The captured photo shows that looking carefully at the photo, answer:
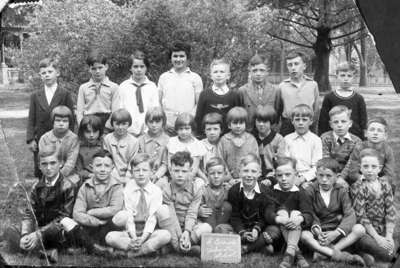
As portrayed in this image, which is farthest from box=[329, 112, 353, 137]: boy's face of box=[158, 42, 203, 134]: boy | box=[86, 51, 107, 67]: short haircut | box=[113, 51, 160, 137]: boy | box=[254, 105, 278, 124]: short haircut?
box=[86, 51, 107, 67]: short haircut

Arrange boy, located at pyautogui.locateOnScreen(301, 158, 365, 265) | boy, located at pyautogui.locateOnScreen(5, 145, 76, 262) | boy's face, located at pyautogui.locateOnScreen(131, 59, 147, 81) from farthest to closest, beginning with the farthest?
1. boy's face, located at pyautogui.locateOnScreen(131, 59, 147, 81)
2. boy, located at pyautogui.locateOnScreen(5, 145, 76, 262)
3. boy, located at pyautogui.locateOnScreen(301, 158, 365, 265)

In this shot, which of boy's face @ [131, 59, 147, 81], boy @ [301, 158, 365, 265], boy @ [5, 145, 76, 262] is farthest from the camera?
boy's face @ [131, 59, 147, 81]

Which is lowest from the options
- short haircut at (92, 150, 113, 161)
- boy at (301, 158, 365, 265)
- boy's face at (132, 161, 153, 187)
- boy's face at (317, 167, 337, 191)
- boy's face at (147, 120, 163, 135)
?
boy at (301, 158, 365, 265)

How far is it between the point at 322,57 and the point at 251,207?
3.36 ft

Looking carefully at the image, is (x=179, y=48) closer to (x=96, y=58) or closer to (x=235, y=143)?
(x=96, y=58)

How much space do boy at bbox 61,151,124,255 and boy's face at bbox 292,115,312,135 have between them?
116 cm

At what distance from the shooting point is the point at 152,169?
3652 millimetres

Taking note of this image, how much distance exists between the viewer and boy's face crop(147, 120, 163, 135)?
367cm

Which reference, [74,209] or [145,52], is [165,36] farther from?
[74,209]

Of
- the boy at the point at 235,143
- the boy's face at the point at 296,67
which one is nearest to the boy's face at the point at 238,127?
the boy at the point at 235,143

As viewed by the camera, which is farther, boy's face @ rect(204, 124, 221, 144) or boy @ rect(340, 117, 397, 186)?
boy's face @ rect(204, 124, 221, 144)

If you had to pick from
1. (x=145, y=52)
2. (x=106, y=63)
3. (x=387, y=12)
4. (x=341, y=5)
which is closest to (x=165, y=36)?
(x=145, y=52)

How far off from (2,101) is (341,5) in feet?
7.20

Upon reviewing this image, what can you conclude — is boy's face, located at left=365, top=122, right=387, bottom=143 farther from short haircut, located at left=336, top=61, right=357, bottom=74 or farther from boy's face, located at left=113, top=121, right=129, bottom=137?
boy's face, located at left=113, top=121, right=129, bottom=137
